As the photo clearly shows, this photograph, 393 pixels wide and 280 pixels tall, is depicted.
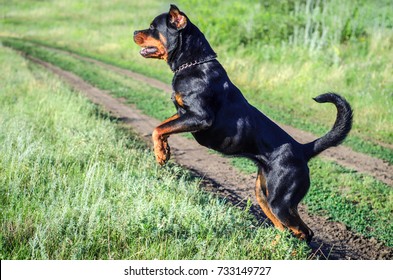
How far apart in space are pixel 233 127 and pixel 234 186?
2127mm

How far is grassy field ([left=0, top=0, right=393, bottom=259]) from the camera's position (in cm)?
347

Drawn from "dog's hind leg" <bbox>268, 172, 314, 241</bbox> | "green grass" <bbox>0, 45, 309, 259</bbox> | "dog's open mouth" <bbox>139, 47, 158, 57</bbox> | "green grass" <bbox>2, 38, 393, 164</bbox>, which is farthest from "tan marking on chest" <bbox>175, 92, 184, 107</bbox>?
"green grass" <bbox>2, 38, 393, 164</bbox>

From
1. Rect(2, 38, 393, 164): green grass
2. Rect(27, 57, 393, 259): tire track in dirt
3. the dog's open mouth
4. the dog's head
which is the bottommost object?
Rect(27, 57, 393, 259): tire track in dirt

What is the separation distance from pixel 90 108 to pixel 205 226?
230 inches

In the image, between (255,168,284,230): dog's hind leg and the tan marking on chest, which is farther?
(255,168,284,230): dog's hind leg

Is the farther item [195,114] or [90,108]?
[90,108]

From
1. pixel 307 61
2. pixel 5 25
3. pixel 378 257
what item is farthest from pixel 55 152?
pixel 5 25

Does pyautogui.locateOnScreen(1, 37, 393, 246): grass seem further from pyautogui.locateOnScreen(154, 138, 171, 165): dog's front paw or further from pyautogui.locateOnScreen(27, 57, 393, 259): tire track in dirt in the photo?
pyautogui.locateOnScreen(154, 138, 171, 165): dog's front paw

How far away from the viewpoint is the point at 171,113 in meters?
9.78

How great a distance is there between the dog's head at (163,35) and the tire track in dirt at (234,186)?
68.6 inches

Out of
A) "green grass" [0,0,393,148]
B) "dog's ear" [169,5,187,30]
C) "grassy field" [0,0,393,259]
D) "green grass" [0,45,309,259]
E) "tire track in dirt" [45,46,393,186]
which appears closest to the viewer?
"green grass" [0,45,309,259]

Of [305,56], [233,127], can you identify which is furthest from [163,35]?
[305,56]

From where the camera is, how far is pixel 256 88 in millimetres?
12531

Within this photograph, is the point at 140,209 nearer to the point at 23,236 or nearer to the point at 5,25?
the point at 23,236
